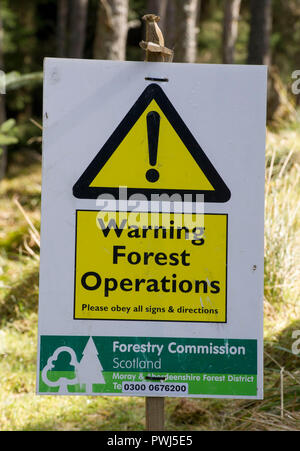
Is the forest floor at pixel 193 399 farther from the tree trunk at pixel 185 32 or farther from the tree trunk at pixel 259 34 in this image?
the tree trunk at pixel 259 34

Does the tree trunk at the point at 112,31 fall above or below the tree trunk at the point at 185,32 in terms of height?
below

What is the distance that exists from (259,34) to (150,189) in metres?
12.2

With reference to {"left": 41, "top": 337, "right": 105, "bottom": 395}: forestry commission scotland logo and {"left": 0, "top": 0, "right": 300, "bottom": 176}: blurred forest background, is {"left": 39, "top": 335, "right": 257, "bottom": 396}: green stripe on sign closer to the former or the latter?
{"left": 41, "top": 337, "right": 105, "bottom": 395}: forestry commission scotland logo

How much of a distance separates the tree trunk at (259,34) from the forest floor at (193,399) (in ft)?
29.0

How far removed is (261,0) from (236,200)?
1305cm

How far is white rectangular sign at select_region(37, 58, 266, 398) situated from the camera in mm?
2021

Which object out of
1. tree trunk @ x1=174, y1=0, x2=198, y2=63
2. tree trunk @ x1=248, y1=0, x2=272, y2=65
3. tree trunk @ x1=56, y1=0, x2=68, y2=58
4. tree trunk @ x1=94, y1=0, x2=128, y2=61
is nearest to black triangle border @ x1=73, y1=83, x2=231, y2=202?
tree trunk @ x1=94, y1=0, x2=128, y2=61

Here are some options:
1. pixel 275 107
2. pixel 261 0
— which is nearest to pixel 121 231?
pixel 275 107

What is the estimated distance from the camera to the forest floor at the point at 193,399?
2.99 meters

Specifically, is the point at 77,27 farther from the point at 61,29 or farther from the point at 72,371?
the point at 72,371

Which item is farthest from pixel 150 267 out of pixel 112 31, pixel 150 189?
pixel 112 31

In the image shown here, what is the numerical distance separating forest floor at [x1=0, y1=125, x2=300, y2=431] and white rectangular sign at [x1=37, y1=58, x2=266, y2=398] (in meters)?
0.73

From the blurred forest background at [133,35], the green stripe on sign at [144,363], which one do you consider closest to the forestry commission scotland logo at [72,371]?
the green stripe on sign at [144,363]

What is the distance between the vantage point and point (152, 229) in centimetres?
206
